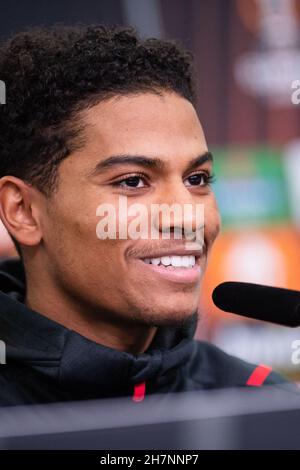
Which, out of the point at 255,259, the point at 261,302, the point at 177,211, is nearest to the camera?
the point at 261,302

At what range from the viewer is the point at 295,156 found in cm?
231

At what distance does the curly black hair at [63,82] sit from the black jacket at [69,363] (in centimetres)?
17

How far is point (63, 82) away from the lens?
98 cm

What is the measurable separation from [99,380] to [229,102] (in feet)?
4.73

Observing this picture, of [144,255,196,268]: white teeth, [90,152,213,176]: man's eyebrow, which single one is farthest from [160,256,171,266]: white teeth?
[90,152,213,176]: man's eyebrow

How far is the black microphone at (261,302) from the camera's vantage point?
719 mm

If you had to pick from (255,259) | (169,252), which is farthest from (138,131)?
(255,259)

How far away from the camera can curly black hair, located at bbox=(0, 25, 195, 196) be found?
0.97 m

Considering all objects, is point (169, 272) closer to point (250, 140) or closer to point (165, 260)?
point (165, 260)

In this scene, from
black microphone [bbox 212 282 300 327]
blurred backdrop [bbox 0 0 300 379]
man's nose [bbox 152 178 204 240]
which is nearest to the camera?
black microphone [bbox 212 282 300 327]

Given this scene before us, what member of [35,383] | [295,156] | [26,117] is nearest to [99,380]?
[35,383]

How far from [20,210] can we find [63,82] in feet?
0.57

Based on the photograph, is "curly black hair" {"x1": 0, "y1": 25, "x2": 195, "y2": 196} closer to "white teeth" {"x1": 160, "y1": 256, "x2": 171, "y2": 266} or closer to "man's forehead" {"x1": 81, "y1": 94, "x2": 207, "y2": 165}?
"man's forehead" {"x1": 81, "y1": 94, "x2": 207, "y2": 165}

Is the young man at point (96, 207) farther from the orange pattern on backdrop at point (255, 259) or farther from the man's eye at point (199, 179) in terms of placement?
the orange pattern on backdrop at point (255, 259)
